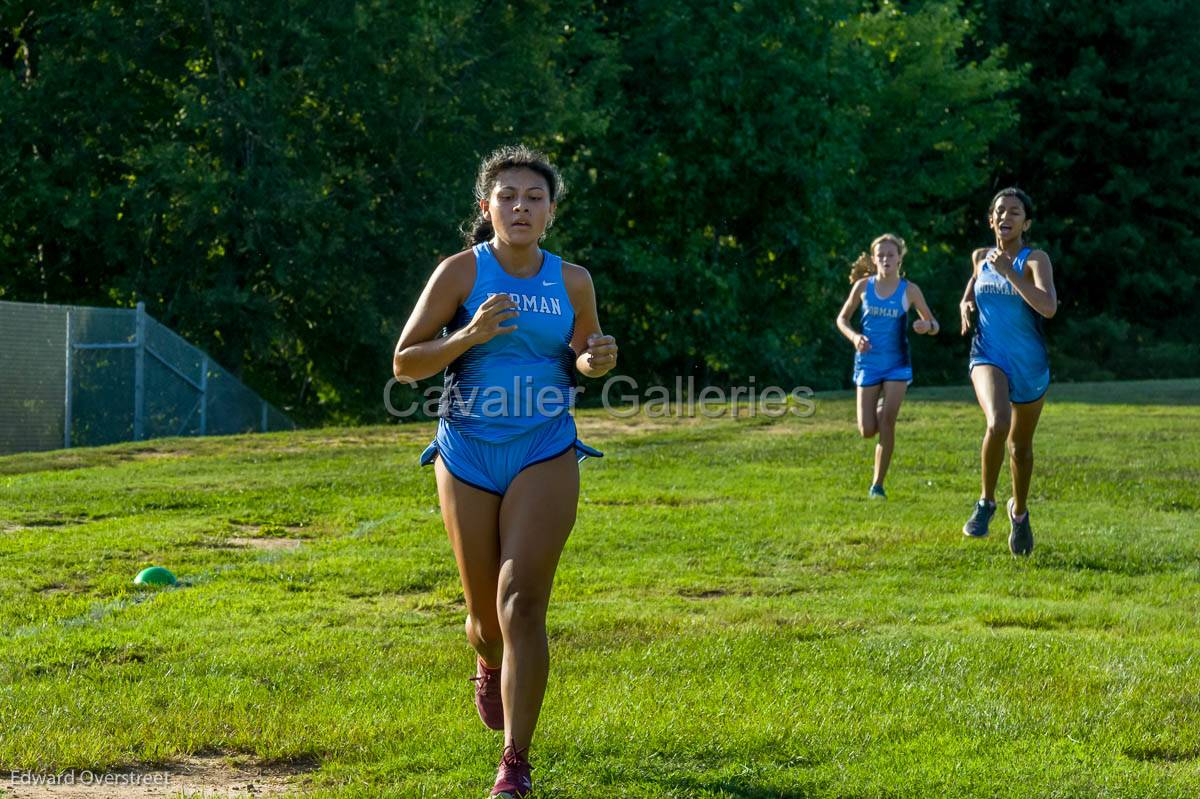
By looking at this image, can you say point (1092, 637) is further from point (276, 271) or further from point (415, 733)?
point (276, 271)

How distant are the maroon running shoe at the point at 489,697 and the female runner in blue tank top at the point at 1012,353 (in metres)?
5.67

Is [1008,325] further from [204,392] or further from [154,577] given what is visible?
[204,392]

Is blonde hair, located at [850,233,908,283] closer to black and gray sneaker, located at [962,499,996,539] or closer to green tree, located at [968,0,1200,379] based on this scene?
black and gray sneaker, located at [962,499,996,539]

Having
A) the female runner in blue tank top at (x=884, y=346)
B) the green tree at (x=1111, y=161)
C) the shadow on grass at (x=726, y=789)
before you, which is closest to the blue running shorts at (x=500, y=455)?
the shadow on grass at (x=726, y=789)

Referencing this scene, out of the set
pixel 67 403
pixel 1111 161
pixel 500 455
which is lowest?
pixel 67 403

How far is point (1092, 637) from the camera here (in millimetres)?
8164

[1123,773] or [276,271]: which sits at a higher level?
[276,271]

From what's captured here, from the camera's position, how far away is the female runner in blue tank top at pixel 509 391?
5.36m

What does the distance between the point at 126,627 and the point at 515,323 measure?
390 centimetres

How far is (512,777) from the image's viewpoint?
5.14 metres

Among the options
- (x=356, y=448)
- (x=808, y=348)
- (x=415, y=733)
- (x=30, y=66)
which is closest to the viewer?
(x=415, y=733)

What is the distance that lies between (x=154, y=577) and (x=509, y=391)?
5.12 metres

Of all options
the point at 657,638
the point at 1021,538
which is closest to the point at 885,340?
the point at 1021,538

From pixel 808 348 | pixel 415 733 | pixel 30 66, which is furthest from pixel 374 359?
pixel 415 733
